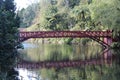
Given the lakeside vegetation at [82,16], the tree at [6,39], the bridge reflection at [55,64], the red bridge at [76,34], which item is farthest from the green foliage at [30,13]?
the tree at [6,39]

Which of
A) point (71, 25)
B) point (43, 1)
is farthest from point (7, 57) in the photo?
point (43, 1)

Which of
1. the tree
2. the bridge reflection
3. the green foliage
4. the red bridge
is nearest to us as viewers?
the tree

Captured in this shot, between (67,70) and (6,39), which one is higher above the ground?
(6,39)

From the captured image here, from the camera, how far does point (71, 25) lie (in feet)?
263

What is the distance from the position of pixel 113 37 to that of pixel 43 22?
107ft

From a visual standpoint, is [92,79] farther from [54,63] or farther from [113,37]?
[113,37]

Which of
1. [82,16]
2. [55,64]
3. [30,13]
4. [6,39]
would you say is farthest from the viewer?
[30,13]

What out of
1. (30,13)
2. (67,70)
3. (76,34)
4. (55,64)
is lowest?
(55,64)

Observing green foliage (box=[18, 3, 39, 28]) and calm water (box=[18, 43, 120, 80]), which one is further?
green foliage (box=[18, 3, 39, 28])

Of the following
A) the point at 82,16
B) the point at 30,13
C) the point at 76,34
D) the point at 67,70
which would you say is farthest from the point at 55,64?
the point at 30,13

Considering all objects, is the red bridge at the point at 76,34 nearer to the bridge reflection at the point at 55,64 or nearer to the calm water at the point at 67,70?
the calm water at the point at 67,70

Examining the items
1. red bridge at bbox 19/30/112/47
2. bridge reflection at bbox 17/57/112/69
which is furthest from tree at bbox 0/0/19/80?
red bridge at bbox 19/30/112/47

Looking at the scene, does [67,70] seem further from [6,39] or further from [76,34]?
[76,34]

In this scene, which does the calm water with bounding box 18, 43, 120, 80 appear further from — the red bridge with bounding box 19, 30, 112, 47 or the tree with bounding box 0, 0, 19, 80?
the red bridge with bounding box 19, 30, 112, 47
